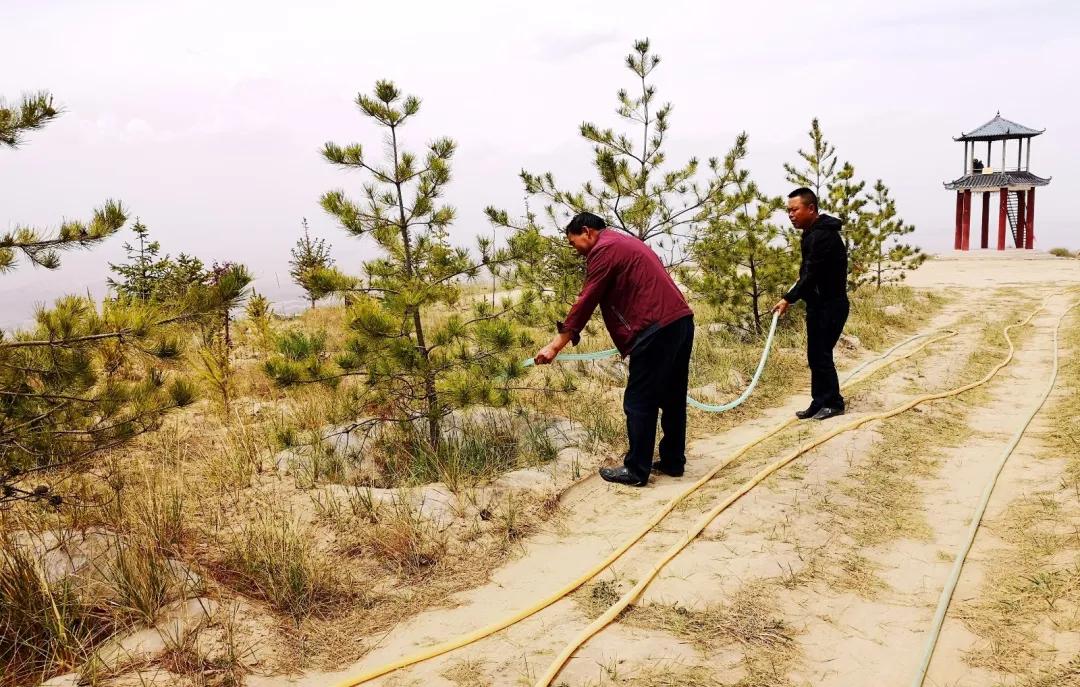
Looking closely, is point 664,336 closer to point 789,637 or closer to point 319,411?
point 789,637

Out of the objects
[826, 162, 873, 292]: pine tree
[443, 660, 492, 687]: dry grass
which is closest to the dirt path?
[443, 660, 492, 687]: dry grass

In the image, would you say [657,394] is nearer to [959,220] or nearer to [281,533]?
[281,533]

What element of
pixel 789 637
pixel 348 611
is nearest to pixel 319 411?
pixel 348 611

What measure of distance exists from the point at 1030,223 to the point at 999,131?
429cm

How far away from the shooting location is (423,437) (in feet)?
18.6

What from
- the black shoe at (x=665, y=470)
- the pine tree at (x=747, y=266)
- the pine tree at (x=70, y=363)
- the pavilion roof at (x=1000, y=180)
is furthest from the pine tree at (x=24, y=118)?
the pavilion roof at (x=1000, y=180)

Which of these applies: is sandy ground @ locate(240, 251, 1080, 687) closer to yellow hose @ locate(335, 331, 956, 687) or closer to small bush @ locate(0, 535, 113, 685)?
yellow hose @ locate(335, 331, 956, 687)

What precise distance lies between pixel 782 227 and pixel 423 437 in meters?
7.71

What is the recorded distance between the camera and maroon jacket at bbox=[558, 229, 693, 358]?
15.1 ft

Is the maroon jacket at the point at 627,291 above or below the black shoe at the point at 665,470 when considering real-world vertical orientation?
above

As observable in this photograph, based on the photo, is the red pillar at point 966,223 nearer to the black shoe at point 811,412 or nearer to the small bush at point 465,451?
the black shoe at point 811,412

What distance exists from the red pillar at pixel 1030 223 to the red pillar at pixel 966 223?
211 cm

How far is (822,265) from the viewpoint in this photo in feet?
19.6

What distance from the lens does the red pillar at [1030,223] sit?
3014 centimetres
